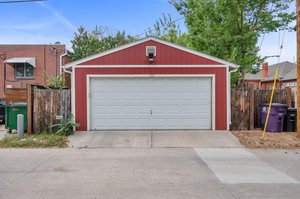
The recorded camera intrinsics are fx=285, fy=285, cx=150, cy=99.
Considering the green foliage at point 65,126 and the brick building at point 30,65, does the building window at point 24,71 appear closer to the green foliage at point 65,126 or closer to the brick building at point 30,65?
the brick building at point 30,65

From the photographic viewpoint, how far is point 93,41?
30.8 m

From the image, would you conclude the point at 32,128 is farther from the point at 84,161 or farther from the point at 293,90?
the point at 293,90

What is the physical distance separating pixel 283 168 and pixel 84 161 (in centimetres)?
491

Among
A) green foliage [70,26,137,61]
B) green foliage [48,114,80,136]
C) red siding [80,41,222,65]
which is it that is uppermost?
green foliage [70,26,137,61]

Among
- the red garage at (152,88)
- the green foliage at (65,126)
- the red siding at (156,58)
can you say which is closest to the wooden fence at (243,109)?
the red garage at (152,88)

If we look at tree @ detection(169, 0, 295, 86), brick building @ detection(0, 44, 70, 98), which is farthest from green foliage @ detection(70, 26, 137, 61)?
tree @ detection(169, 0, 295, 86)

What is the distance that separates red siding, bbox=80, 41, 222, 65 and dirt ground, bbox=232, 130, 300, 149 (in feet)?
10.2

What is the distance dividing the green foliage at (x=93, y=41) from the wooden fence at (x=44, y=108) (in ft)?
59.7

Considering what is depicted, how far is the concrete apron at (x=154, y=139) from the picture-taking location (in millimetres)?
9336

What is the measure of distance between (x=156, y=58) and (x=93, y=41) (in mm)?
20841

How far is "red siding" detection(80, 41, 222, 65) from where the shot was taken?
11.5m

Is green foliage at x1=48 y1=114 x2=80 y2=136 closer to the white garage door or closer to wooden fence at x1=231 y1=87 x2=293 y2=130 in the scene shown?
the white garage door

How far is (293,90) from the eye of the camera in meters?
12.6

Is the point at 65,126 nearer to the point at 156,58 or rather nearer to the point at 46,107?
the point at 46,107
